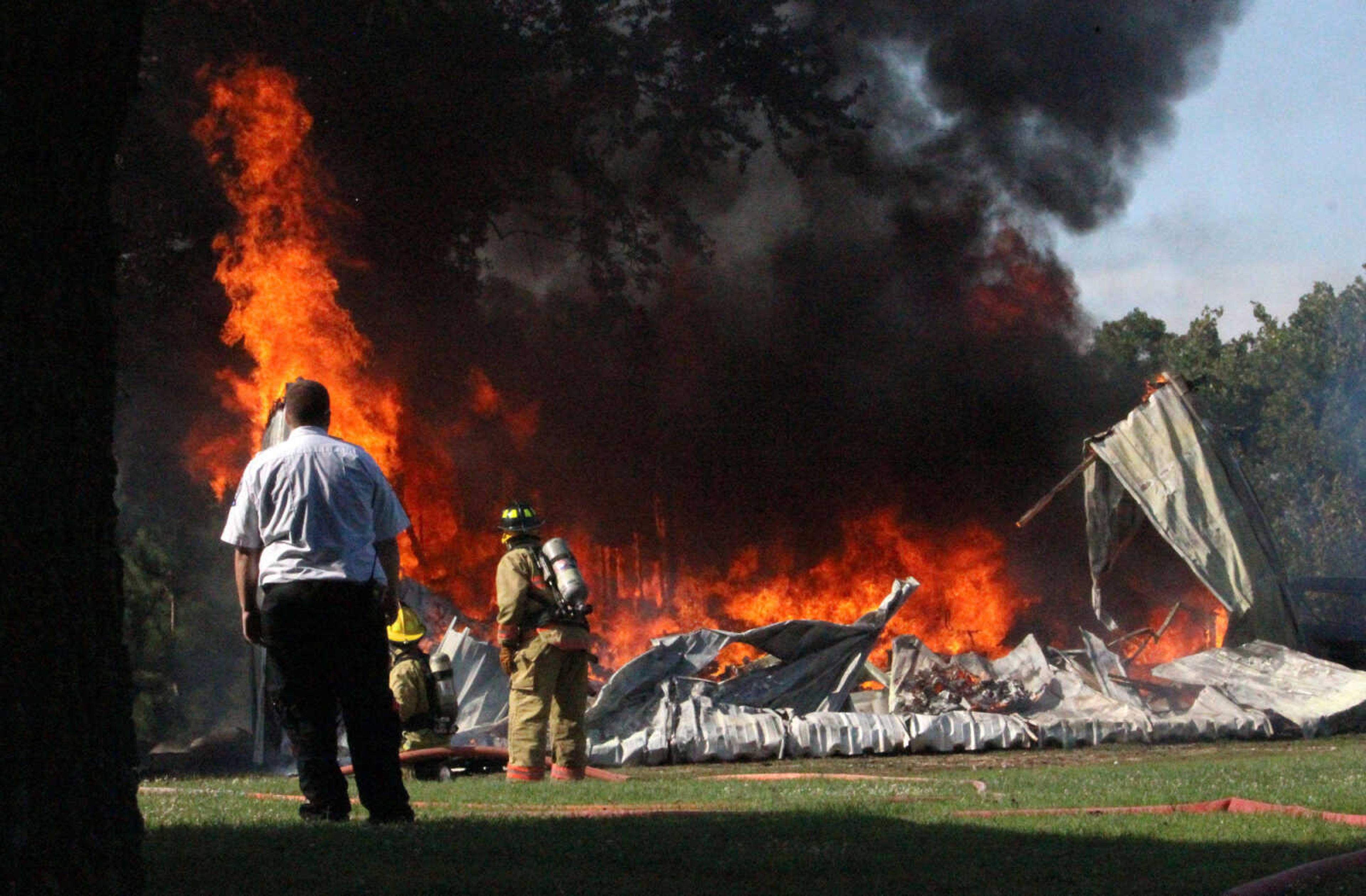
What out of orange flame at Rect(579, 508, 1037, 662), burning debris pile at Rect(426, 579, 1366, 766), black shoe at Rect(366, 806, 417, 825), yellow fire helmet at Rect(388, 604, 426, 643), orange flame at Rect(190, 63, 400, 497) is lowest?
black shoe at Rect(366, 806, 417, 825)

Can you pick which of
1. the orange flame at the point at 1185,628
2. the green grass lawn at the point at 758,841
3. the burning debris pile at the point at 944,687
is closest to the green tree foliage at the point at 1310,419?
the orange flame at the point at 1185,628

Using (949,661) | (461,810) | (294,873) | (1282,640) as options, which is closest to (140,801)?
(461,810)

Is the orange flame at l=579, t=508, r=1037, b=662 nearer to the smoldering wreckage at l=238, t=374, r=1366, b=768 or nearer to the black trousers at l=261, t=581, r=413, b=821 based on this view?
the smoldering wreckage at l=238, t=374, r=1366, b=768

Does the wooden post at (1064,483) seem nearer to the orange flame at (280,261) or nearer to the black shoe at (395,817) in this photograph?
the orange flame at (280,261)

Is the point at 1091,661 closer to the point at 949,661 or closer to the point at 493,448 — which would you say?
the point at 949,661

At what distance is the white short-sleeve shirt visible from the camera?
20.5 feet

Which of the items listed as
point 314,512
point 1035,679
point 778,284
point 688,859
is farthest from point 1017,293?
point 688,859

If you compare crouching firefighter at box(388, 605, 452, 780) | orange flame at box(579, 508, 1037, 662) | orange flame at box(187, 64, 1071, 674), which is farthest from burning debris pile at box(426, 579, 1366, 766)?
orange flame at box(579, 508, 1037, 662)

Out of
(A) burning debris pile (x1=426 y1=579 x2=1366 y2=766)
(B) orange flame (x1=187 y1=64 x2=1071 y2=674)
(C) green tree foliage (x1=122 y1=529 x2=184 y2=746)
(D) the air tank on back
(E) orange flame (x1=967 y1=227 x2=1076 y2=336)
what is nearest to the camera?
(D) the air tank on back

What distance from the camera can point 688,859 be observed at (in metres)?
5.16

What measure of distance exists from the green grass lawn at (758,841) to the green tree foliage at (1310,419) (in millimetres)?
29617

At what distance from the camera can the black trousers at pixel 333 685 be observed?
6238 mm

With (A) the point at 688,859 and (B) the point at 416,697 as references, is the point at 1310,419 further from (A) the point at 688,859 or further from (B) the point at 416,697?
(A) the point at 688,859

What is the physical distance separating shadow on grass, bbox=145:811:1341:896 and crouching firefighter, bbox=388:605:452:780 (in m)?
4.70
